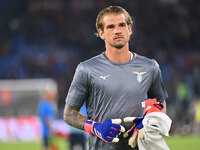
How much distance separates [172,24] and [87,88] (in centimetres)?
1774

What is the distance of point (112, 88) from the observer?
12.0 feet

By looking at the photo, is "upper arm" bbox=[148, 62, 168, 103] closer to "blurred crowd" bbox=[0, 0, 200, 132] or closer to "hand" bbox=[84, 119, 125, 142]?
"hand" bbox=[84, 119, 125, 142]

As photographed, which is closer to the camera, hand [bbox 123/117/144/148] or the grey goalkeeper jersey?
hand [bbox 123/117/144/148]

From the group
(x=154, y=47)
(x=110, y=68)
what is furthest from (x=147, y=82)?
(x=154, y=47)

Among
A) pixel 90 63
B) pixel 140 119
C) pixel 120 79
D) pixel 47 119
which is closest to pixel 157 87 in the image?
pixel 120 79

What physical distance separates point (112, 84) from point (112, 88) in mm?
34

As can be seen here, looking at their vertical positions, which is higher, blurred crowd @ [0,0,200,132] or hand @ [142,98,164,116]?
hand @ [142,98,164,116]

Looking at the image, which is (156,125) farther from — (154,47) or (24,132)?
(154,47)

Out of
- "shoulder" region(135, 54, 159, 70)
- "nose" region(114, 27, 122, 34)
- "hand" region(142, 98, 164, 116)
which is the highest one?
"nose" region(114, 27, 122, 34)

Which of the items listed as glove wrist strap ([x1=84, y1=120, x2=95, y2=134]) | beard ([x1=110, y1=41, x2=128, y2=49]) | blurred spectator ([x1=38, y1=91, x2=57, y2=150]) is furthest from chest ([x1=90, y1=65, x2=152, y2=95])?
blurred spectator ([x1=38, y1=91, x2=57, y2=150])

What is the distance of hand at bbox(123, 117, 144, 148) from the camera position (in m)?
3.46

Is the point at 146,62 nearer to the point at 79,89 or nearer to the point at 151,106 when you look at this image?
the point at 151,106

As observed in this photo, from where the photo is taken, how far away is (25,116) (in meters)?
17.5

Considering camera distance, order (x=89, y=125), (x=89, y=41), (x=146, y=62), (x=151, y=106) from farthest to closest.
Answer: (x=89, y=41) → (x=146, y=62) → (x=89, y=125) → (x=151, y=106)
